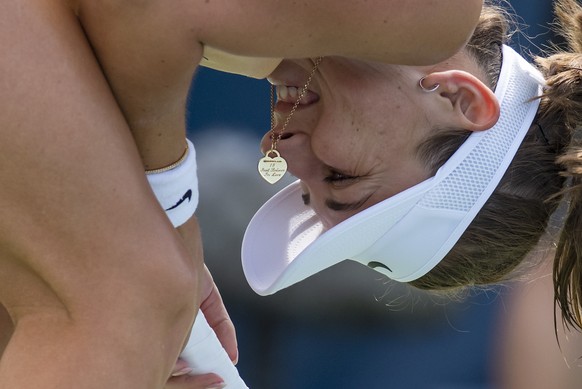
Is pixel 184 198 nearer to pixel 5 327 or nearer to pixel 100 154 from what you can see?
pixel 100 154

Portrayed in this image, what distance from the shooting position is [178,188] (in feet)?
5.01

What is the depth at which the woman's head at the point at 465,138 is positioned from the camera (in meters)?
1.76

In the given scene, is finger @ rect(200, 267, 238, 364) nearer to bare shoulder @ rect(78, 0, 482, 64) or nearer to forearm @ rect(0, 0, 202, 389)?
forearm @ rect(0, 0, 202, 389)

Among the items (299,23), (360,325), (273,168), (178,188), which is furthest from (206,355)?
(360,325)

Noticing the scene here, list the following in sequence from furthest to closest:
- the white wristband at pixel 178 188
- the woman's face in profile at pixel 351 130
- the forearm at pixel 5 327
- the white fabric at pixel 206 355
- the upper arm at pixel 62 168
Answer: the white fabric at pixel 206 355 < the woman's face in profile at pixel 351 130 < the forearm at pixel 5 327 < the white wristband at pixel 178 188 < the upper arm at pixel 62 168

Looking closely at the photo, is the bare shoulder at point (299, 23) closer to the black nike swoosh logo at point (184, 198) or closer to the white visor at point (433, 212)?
the black nike swoosh logo at point (184, 198)

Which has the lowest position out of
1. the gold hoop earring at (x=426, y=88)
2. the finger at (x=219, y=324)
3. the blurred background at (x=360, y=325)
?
the blurred background at (x=360, y=325)

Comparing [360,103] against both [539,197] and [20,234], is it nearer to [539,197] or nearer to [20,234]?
[539,197]

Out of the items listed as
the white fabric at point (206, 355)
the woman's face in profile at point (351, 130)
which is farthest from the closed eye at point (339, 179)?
the white fabric at point (206, 355)

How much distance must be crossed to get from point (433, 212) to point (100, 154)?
73cm

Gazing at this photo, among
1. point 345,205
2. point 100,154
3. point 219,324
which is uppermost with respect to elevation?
point 100,154

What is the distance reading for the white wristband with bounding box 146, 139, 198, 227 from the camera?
150cm

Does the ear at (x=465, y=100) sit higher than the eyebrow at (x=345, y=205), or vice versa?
the ear at (x=465, y=100)

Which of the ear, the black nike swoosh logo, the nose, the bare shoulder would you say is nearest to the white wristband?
the black nike swoosh logo
